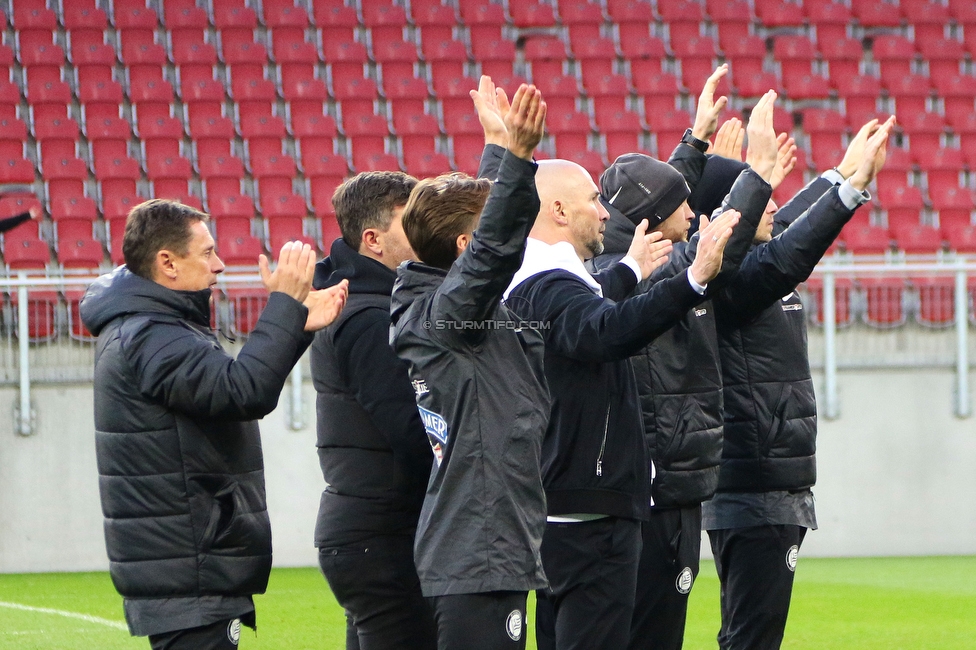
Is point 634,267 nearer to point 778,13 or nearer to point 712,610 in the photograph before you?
point 712,610

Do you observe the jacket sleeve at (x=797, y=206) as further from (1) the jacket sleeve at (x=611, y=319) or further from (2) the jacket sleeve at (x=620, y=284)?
(1) the jacket sleeve at (x=611, y=319)

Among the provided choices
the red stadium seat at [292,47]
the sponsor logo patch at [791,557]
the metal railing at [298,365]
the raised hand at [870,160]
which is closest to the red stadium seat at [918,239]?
the metal railing at [298,365]

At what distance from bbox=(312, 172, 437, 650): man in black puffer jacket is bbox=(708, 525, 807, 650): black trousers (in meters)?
1.15

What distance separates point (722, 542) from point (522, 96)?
2.04 metres

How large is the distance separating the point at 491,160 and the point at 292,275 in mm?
617

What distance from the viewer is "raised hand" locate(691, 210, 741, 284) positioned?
2.90 m

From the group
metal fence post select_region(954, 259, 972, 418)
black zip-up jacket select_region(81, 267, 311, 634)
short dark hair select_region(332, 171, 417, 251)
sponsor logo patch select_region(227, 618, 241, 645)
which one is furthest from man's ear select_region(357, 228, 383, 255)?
metal fence post select_region(954, 259, 972, 418)

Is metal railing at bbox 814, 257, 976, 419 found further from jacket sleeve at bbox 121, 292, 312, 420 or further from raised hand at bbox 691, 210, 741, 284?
jacket sleeve at bbox 121, 292, 312, 420

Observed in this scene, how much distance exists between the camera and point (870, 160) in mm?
3695

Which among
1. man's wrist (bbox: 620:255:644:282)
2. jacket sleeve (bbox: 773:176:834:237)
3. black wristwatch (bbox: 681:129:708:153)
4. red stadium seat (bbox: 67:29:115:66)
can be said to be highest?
red stadium seat (bbox: 67:29:115:66)

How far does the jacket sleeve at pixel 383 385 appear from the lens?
2.94 m

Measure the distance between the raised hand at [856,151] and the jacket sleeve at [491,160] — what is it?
1395 mm

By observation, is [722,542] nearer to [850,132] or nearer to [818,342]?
[818,342]

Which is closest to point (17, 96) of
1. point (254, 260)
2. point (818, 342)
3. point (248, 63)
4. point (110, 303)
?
point (248, 63)
